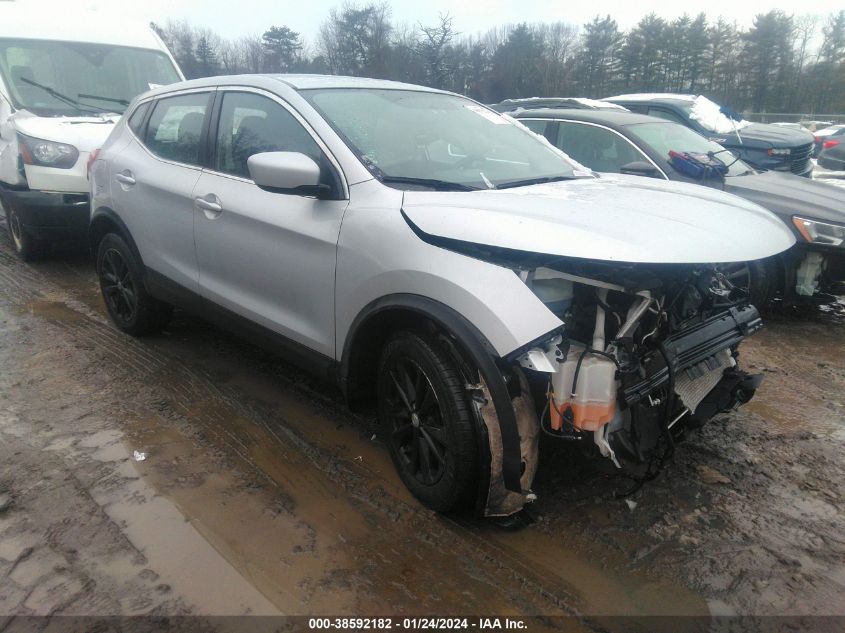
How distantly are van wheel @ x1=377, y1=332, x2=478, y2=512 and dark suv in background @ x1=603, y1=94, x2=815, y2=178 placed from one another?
6.93 m

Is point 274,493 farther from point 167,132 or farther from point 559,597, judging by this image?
point 167,132

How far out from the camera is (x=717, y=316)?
9.52 ft

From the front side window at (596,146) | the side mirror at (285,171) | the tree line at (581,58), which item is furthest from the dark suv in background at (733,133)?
the tree line at (581,58)

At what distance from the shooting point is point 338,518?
2.77 m

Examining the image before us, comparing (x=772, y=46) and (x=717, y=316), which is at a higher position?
(x=772, y=46)

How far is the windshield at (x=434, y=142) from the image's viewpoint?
3.05 m

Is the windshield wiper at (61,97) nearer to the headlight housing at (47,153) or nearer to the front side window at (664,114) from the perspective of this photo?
the headlight housing at (47,153)

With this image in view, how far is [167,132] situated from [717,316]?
3.48 meters

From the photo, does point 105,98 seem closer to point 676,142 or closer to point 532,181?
point 532,181

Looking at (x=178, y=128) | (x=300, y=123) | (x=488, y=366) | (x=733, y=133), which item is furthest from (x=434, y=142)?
(x=733, y=133)

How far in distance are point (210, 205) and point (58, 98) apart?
15.4 feet

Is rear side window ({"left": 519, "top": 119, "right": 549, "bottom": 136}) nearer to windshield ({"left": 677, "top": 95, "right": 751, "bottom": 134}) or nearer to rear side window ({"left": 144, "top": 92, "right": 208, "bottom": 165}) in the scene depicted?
windshield ({"left": 677, "top": 95, "right": 751, "bottom": 134})

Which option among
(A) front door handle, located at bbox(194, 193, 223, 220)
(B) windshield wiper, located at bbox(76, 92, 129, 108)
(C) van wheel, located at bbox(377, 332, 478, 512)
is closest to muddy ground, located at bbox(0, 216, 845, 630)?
(C) van wheel, located at bbox(377, 332, 478, 512)

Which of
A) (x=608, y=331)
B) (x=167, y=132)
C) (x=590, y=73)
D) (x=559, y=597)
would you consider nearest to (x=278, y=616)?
(x=559, y=597)
